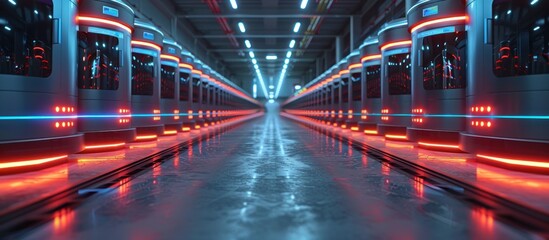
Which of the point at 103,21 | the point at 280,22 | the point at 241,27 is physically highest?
the point at 280,22

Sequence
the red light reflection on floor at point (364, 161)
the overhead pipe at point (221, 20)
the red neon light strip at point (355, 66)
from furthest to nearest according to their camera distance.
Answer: the overhead pipe at point (221, 20) < the red neon light strip at point (355, 66) < the red light reflection on floor at point (364, 161)

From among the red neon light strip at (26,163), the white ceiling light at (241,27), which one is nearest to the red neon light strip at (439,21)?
the red neon light strip at (26,163)

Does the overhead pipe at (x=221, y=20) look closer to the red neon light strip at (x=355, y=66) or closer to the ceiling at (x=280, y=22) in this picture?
the ceiling at (x=280, y=22)

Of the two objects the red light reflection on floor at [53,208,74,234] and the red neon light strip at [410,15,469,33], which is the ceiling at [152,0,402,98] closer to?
the red neon light strip at [410,15,469,33]

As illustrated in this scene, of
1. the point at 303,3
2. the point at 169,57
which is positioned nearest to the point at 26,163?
the point at 169,57

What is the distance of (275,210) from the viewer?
13.4ft

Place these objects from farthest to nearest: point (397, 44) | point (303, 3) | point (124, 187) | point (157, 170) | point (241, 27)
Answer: point (241, 27) < point (303, 3) < point (397, 44) < point (157, 170) < point (124, 187)

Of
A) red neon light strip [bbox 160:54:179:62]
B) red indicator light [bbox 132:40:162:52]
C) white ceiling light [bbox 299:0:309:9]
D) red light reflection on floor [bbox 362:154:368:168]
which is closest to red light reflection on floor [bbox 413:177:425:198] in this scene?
red light reflection on floor [bbox 362:154:368:168]

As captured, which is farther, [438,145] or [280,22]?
[280,22]

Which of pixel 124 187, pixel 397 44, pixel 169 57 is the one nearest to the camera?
pixel 124 187

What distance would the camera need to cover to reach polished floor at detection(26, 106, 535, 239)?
3377 mm

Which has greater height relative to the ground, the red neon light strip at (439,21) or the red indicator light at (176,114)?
the red neon light strip at (439,21)

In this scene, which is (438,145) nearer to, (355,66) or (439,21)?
(439,21)

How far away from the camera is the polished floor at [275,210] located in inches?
133
